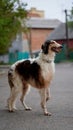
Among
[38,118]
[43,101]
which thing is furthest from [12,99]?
[38,118]

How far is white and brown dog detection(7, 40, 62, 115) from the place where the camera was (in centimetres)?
1188

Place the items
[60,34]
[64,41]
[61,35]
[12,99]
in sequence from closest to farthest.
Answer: [12,99]
[64,41]
[61,35]
[60,34]

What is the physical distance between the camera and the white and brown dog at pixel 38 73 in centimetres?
1188

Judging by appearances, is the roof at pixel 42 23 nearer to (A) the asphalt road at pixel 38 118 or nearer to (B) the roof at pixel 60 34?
(B) the roof at pixel 60 34

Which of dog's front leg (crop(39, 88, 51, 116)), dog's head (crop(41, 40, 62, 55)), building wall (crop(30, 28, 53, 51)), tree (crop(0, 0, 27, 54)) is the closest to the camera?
dog's front leg (crop(39, 88, 51, 116))

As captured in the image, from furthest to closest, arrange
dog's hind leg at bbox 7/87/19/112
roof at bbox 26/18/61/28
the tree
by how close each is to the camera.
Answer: roof at bbox 26/18/61/28
the tree
dog's hind leg at bbox 7/87/19/112

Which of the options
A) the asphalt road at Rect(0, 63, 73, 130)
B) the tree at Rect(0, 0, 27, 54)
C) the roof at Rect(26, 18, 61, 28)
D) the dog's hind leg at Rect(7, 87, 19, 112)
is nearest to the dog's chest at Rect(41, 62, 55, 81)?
the asphalt road at Rect(0, 63, 73, 130)

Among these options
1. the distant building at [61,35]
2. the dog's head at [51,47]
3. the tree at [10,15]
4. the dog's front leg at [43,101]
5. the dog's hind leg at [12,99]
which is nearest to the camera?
the dog's front leg at [43,101]

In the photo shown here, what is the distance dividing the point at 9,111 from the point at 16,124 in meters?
2.24

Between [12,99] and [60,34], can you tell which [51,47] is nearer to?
[12,99]

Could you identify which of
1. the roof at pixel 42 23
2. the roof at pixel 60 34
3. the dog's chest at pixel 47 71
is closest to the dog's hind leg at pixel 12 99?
the dog's chest at pixel 47 71

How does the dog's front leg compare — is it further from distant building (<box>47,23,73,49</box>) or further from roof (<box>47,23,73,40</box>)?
roof (<box>47,23,73,40</box>)

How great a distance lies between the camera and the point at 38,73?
39.4 feet

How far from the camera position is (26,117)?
37.4ft
